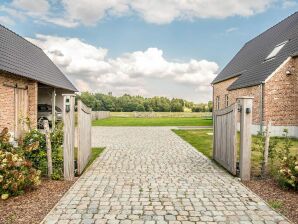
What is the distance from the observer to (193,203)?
562 cm

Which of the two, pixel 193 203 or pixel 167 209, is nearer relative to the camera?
pixel 167 209

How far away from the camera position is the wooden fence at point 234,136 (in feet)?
24.6

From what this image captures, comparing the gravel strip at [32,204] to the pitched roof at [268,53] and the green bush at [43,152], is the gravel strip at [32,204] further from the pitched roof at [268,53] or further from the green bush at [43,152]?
the pitched roof at [268,53]

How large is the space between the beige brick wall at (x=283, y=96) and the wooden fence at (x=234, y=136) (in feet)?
31.9

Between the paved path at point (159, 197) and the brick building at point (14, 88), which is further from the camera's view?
the brick building at point (14, 88)

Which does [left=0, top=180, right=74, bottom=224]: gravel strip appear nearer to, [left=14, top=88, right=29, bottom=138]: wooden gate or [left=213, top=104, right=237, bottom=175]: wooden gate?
[left=213, top=104, right=237, bottom=175]: wooden gate

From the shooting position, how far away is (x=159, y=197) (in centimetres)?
599

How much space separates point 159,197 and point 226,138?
335 centimetres

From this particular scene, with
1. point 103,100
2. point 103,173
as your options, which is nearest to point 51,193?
point 103,173

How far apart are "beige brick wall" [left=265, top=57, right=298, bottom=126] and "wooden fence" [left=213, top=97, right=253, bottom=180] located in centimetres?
972

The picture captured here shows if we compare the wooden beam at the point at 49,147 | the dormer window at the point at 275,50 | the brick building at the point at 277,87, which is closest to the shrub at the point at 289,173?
A: the wooden beam at the point at 49,147

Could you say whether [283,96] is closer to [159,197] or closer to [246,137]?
[246,137]

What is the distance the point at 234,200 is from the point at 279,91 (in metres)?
13.7

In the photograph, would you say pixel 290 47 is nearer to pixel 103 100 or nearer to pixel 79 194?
pixel 79 194
